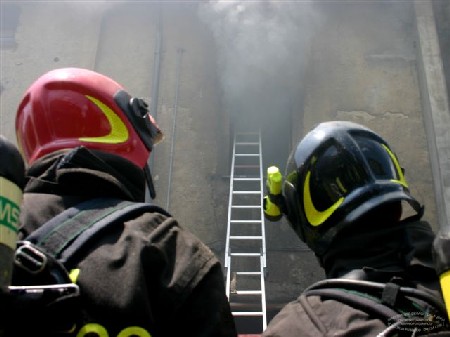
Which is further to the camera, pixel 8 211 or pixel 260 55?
pixel 260 55

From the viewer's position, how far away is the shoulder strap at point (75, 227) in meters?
1.11

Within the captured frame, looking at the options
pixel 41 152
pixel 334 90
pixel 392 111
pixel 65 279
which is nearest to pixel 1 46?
pixel 334 90

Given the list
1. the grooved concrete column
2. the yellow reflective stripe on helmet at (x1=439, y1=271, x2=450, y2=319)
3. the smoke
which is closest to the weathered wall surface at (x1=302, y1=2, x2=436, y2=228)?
the grooved concrete column

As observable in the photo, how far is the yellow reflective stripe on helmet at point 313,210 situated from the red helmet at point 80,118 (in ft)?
2.02

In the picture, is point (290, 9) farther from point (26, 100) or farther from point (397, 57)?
point (26, 100)

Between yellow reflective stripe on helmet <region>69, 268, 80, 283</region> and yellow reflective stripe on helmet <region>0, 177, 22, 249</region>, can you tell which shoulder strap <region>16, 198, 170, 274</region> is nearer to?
yellow reflective stripe on helmet <region>69, 268, 80, 283</region>

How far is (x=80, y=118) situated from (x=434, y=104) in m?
6.80

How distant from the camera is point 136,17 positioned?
339 inches

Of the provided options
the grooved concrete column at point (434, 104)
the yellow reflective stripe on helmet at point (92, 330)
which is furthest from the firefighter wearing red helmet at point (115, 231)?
the grooved concrete column at point (434, 104)

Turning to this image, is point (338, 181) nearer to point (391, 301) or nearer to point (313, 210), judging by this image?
point (313, 210)

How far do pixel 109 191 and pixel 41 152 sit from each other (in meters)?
0.42

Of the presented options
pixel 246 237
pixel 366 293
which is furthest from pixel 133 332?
pixel 246 237

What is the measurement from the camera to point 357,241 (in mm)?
1564

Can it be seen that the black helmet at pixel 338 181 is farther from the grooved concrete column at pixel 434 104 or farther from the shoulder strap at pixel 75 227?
the grooved concrete column at pixel 434 104
